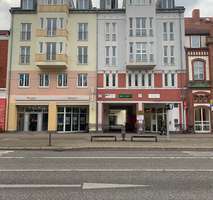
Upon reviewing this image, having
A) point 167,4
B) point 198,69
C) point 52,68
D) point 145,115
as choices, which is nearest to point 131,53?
point 145,115

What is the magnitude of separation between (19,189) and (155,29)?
31918 mm

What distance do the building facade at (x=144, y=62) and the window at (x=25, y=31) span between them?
9.15 meters

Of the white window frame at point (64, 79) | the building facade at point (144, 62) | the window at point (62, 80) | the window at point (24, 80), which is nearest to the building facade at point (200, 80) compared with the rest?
the building facade at point (144, 62)

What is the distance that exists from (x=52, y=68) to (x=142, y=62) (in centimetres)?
1135

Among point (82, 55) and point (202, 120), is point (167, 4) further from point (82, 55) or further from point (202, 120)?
point (202, 120)

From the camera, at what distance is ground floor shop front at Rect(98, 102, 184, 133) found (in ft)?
111

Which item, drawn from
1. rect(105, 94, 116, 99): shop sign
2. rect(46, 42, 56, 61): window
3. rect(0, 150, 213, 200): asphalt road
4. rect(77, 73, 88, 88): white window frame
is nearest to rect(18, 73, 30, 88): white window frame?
rect(46, 42, 56, 61): window

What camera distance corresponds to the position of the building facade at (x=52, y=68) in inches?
1339

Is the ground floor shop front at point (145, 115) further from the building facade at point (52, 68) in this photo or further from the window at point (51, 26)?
the window at point (51, 26)

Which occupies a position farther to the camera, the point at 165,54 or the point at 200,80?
the point at 165,54

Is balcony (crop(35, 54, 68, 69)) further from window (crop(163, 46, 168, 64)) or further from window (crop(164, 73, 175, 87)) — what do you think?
window (crop(164, 73, 175, 87))

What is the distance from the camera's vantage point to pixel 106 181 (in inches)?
274

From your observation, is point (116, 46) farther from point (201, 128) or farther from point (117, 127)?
point (201, 128)

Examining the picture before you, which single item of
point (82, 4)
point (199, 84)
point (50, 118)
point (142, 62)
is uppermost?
point (82, 4)
